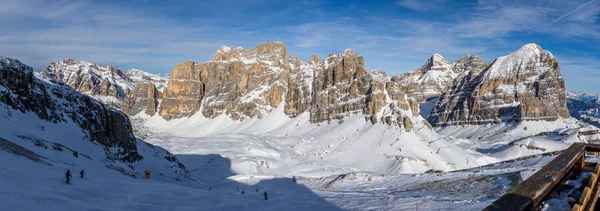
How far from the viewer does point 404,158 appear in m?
60.6

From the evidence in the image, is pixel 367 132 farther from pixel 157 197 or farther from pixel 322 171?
pixel 157 197

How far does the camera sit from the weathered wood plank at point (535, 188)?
3436 millimetres

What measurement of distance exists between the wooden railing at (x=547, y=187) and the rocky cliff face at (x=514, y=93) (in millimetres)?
160631

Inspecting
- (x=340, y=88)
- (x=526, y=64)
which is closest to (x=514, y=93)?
(x=526, y=64)

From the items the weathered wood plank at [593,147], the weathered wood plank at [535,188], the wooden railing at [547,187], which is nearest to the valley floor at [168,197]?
the weathered wood plank at [593,147]

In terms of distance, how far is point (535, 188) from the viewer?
13.2ft

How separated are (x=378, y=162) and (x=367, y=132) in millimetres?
13687

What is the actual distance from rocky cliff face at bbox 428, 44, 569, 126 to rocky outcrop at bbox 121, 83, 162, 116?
134894mm

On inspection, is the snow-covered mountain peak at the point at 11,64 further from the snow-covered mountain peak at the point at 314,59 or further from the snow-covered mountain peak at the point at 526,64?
the snow-covered mountain peak at the point at 526,64

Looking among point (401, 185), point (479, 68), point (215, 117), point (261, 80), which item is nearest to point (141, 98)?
point (215, 117)

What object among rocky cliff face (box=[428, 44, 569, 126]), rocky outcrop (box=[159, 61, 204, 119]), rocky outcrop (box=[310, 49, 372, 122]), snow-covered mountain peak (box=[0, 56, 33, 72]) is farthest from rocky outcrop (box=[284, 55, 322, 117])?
snow-covered mountain peak (box=[0, 56, 33, 72])

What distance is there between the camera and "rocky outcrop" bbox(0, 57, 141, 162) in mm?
28688

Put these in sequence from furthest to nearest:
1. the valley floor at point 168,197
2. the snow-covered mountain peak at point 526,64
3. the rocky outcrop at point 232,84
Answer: the snow-covered mountain peak at point 526,64 → the rocky outcrop at point 232,84 → the valley floor at point 168,197

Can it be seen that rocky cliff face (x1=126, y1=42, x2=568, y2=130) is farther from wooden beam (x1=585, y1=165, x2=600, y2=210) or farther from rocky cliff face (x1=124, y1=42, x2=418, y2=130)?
wooden beam (x1=585, y1=165, x2=600, y2=210)
